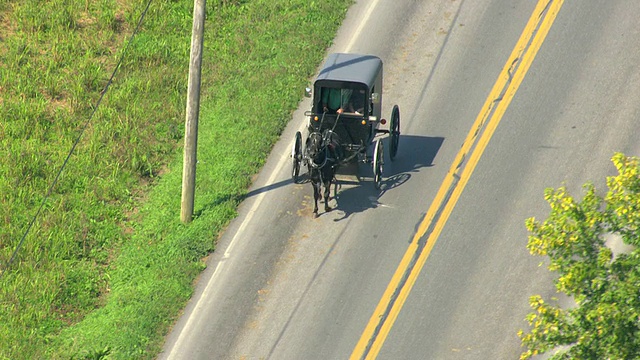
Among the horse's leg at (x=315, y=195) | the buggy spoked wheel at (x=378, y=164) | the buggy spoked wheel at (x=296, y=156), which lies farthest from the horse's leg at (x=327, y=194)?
the buggy spoked wheel at (x=378, y=164)

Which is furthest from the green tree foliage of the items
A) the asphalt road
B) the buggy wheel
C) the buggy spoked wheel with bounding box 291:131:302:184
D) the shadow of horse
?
the buggy wheel

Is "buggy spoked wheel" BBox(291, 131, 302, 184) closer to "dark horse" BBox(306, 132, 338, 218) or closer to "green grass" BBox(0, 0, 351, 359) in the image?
"dark horse" BBox(306, 132, 338, 218)

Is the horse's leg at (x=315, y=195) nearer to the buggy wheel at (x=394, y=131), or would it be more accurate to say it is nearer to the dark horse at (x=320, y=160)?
the dark horse at (x=320, y=160)

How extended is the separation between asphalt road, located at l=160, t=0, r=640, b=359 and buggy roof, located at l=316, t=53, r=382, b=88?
2.03 m

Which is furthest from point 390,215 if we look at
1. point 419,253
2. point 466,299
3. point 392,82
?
point 392,82

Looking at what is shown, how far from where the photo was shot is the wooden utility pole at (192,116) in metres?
23.3

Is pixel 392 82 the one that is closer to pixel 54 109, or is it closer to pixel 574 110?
pixel 574 110

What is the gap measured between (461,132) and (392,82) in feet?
8.19

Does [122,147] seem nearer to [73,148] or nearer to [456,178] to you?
[73,148]

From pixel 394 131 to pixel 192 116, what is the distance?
446cm

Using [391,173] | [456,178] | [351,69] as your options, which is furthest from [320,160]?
[456,178]

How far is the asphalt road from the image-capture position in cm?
2227

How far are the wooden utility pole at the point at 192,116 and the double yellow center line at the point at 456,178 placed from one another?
4.72 meters

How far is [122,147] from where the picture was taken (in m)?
27.2
